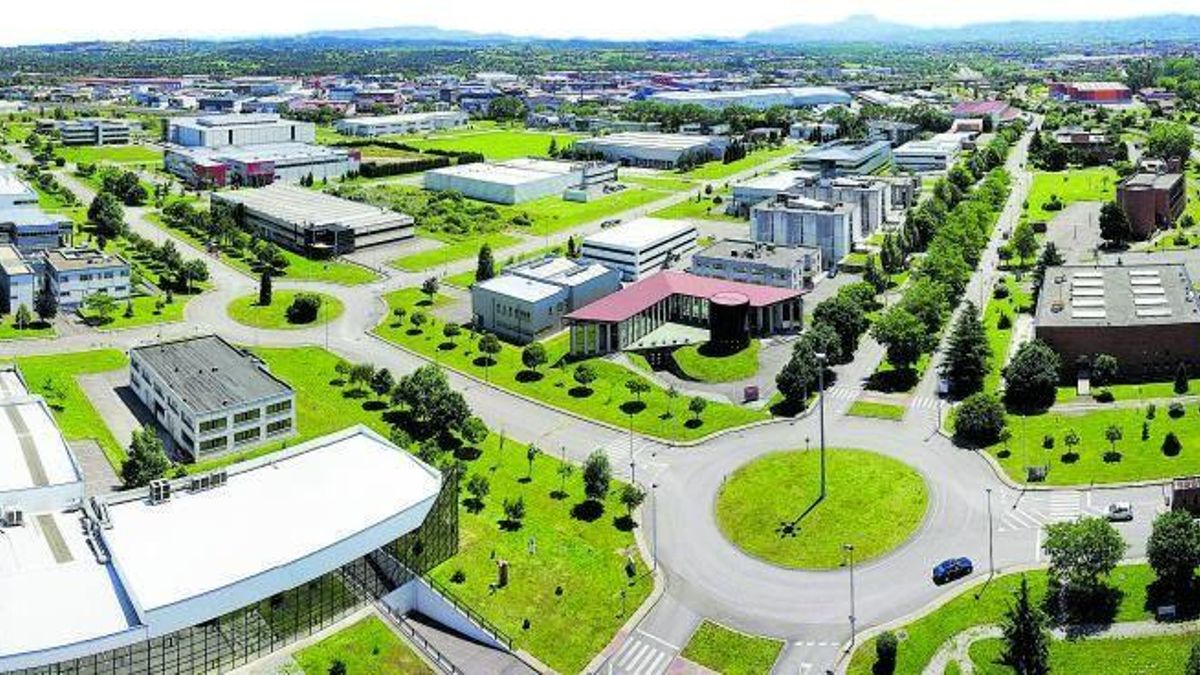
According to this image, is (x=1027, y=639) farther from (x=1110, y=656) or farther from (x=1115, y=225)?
(x=1115, y=225)

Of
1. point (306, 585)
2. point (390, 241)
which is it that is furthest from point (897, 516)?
point (390, 241)

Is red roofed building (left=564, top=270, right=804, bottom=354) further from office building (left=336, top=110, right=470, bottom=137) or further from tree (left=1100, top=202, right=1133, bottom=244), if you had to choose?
office building (left=336, top=110, right=470, bottom=137)

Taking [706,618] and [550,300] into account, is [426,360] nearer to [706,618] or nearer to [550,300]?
[550,300]

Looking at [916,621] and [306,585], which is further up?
[306,585]

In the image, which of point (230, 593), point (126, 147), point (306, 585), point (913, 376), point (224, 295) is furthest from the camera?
point (126, 147)

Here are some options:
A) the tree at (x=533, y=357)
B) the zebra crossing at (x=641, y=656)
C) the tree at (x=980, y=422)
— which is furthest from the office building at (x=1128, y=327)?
the zebra crossing at (x=641, y=656)

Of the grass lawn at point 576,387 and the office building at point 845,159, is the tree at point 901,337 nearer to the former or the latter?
the grass lawn at point 576,387
